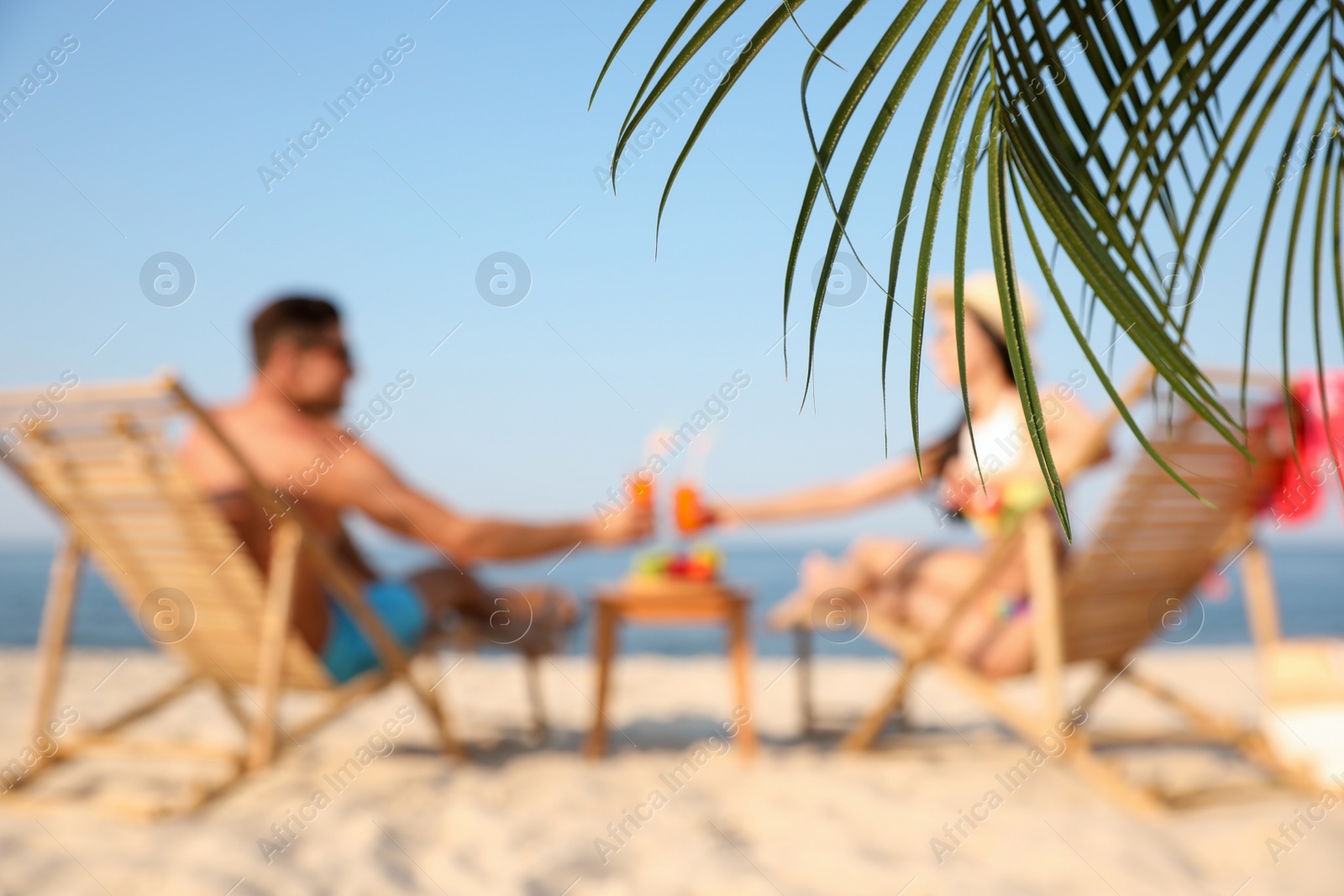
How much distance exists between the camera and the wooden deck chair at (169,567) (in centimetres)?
245

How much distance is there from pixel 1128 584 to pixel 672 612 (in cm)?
136

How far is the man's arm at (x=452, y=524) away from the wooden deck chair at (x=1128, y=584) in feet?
2.95

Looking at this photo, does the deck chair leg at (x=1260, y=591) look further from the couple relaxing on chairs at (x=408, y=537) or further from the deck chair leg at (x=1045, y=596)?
the deck chair leg at (x=1045, y=596)

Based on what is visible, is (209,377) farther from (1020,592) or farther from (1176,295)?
(1176,295)

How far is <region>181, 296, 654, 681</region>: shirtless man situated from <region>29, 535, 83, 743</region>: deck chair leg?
16.6 inches

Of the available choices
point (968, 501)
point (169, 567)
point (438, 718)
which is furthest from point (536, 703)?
point (968, 501)

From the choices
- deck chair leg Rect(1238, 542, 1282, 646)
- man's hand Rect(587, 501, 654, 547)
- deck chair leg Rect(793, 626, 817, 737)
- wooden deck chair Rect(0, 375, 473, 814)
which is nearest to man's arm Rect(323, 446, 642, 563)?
man's hand Rect(587, 501, 654, 547)

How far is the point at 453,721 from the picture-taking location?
4016 millimetres

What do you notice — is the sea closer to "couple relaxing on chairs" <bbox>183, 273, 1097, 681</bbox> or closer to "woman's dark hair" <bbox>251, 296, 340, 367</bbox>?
"couple relaxing on chairs" <bbox>183, 273, 1097, 681</bbox>

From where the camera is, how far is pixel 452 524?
3.06 m

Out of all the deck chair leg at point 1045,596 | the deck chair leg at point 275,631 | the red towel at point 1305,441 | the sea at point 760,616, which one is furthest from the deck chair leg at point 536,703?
the red towel at point 1305,441

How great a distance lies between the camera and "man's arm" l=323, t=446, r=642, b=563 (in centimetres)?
293

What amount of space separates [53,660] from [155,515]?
548 millimetres

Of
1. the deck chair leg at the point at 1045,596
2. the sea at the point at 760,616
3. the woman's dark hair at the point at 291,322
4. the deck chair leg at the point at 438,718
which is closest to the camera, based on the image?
the deck chair leg at the point at 1045,596
